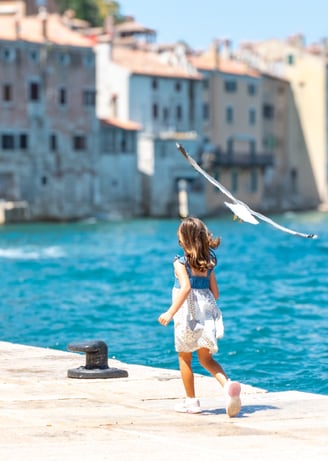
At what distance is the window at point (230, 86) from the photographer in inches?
3558

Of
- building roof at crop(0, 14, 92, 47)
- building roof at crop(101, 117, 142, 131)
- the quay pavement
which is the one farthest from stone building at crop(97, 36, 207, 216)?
the quay pavement

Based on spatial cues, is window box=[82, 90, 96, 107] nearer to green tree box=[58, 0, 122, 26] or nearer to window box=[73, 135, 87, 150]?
window box=[73, 135, 87, 150]

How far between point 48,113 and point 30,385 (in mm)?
63137

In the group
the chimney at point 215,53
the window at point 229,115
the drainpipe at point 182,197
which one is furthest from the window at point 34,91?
the window at point 229,115

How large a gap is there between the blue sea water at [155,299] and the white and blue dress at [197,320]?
5034 millimetres

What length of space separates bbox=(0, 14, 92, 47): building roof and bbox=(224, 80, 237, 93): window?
620 inches

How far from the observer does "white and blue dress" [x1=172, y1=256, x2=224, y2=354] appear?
9711 millimetres

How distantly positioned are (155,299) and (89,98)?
47.4 m

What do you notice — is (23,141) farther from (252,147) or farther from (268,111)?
(268,111)

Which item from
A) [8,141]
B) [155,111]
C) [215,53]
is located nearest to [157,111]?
[155,111]

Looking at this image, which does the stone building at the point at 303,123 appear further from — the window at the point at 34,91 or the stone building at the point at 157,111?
the window at the point at 34,91

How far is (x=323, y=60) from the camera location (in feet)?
323

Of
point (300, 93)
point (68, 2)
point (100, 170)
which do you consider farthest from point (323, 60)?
point (100, 170)

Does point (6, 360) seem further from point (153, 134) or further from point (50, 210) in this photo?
point (153, 134)
